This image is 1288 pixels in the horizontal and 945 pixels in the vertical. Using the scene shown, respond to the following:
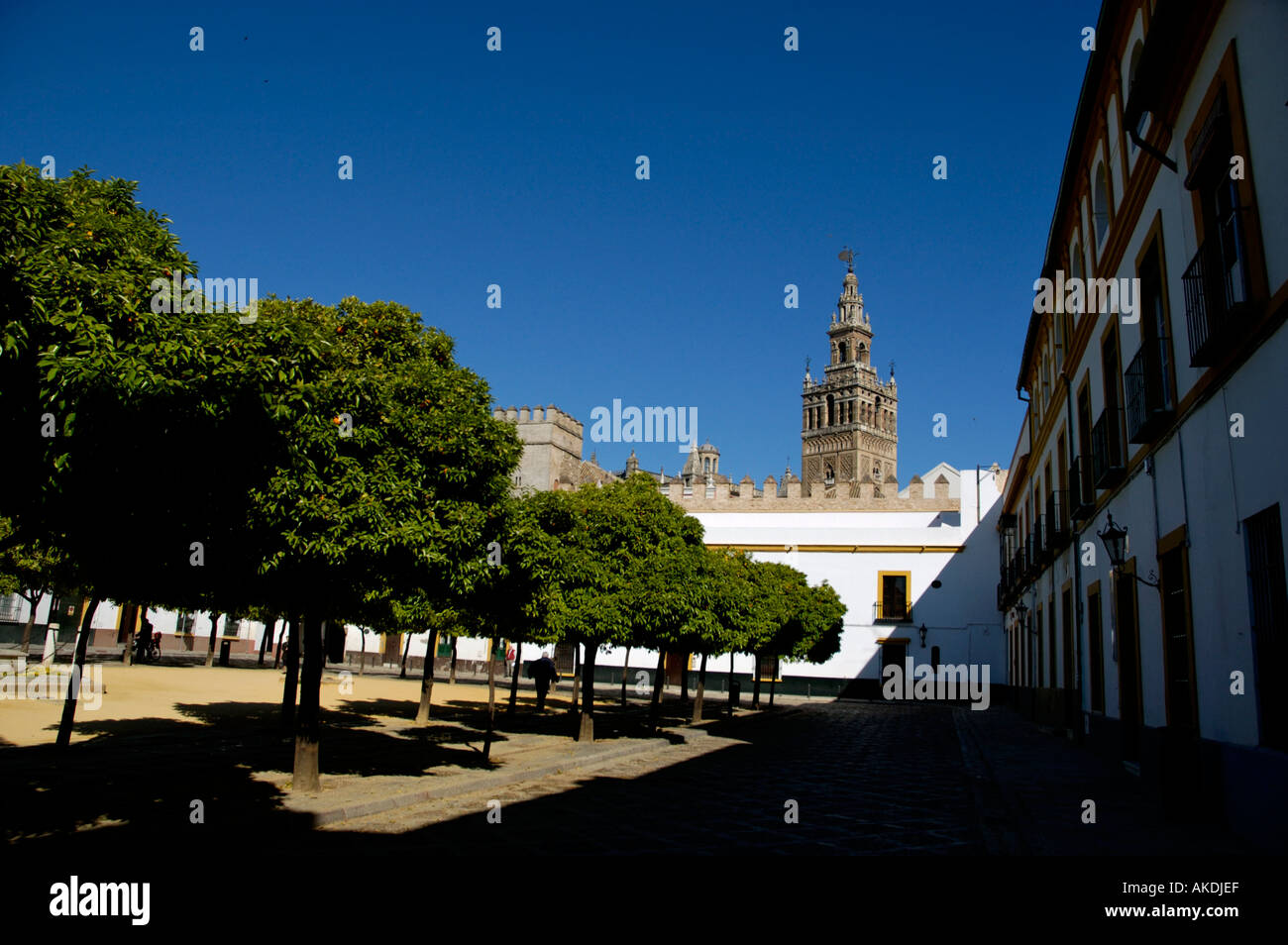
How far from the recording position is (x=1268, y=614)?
7246mm

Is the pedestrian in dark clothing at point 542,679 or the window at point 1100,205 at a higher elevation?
the window at point 1100,205

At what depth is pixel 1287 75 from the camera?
6.70m

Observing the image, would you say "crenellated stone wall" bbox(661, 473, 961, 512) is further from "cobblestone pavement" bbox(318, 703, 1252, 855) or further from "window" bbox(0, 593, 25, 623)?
"window" bbox(0, 593, 25, 623)

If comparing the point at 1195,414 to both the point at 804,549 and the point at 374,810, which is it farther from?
the point at 804,549

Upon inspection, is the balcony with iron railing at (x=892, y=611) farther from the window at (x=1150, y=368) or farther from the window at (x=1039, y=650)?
the window at (x=1150, y=368)

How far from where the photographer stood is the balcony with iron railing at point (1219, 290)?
7555mm

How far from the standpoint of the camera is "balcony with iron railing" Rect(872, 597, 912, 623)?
128 ft

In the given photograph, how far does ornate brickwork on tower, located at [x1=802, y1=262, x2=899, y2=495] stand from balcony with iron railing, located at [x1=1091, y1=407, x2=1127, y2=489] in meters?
89.8

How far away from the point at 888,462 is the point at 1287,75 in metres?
106

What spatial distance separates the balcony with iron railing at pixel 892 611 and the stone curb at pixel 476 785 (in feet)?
82.7

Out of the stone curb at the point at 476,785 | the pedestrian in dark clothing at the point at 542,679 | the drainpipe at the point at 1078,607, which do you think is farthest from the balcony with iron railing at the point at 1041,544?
the pedestrian in dark clothing at the point at 542,679

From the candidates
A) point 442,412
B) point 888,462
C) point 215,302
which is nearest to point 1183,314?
point 442,412

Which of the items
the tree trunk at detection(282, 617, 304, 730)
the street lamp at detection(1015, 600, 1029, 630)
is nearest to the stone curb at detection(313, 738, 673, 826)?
the tree trunk at detection(282, 617, 304, 730)

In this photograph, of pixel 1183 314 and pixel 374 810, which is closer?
pixel 374 810
